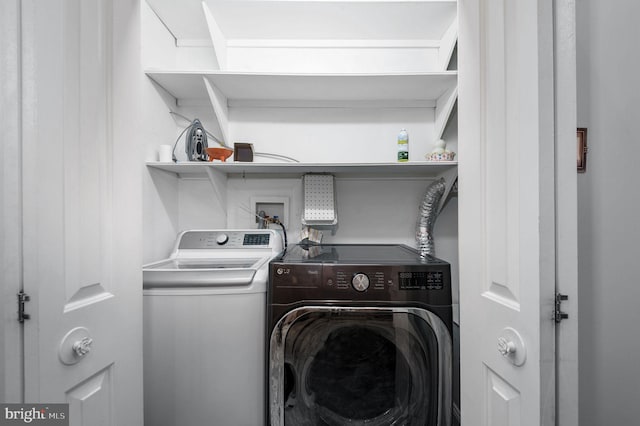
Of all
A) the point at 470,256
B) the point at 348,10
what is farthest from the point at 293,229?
the point at 348,10

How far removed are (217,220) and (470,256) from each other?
1529 mm

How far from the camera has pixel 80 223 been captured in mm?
641

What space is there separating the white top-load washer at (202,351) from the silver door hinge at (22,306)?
55 centimetres

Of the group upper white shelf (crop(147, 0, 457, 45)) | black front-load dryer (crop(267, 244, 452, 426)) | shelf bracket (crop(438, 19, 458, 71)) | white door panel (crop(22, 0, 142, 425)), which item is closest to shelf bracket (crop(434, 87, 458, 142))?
shelf bracket (crop(438, 19, 458, 71))

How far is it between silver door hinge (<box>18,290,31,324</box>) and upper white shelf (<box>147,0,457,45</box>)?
5.10ft

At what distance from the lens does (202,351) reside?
106cm

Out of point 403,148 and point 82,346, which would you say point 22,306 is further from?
point 403,148

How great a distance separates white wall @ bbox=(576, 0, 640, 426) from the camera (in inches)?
29.0

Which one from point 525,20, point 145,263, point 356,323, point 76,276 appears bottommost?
point 356,323

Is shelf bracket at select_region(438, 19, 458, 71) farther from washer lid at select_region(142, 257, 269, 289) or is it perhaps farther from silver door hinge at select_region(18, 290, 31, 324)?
silver door hinge at select_region(18, 290, 31, 324)

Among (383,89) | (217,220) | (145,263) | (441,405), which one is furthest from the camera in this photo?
(217,220)

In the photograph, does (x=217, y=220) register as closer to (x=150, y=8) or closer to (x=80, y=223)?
(x=80, y=223)

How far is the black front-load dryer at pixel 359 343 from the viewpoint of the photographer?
105cm

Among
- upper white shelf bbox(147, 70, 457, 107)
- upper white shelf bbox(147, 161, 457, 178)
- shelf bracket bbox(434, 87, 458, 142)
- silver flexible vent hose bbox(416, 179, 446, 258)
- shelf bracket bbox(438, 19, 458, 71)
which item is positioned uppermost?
shelf bracket bbox(438, 19, 458, 71)
